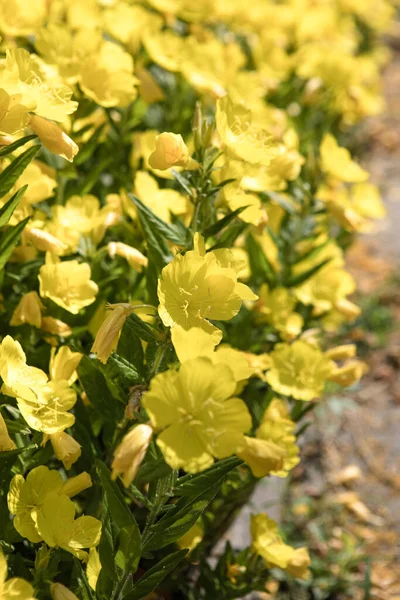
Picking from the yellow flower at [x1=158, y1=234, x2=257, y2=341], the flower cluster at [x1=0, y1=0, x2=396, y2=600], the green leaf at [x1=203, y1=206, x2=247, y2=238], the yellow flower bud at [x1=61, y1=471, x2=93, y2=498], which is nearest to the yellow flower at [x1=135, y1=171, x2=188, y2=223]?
the flower cluster at [x1=0, y1=0, x2=396, y2=600]

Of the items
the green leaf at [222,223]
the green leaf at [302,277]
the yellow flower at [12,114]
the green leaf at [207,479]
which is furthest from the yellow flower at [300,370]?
the yellow flower at [12,114]

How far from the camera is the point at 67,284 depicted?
162 centimetres

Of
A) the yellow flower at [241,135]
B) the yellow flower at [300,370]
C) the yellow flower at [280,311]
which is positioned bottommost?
the yellow flower at [280,311]

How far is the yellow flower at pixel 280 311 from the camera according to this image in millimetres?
2020

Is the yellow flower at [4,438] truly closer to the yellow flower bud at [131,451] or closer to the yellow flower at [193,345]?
the yellow flower bud at [131,451]

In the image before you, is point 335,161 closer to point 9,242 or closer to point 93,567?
point 9,242

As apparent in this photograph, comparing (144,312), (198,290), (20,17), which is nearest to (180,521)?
(198,290)

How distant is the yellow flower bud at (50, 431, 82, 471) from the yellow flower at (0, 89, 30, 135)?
58 centimetres

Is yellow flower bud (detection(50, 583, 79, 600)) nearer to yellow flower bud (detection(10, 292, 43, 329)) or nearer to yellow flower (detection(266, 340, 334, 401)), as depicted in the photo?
yellow flower bud (detection(10, 292, 43, 329))

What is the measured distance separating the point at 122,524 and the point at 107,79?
1190mm

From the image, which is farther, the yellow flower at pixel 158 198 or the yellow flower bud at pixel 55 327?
the yellow flower at pixel 158 198

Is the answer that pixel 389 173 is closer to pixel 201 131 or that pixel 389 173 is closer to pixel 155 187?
pixel 155 187

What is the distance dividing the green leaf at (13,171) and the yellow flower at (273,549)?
3.03ft

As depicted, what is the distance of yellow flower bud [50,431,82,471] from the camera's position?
4.35 ft
